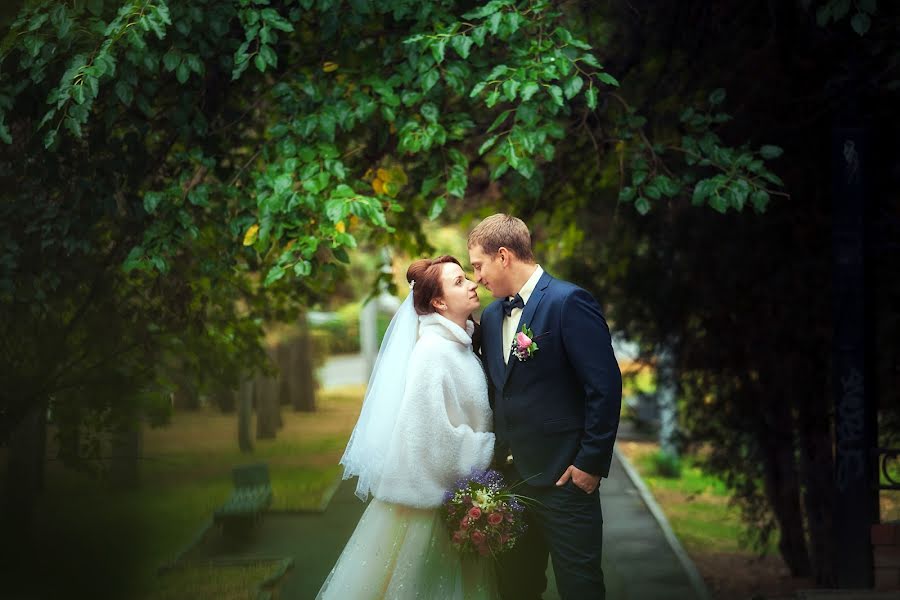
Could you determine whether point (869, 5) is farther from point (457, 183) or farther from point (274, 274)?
point (274, 274)

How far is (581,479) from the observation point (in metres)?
4.61

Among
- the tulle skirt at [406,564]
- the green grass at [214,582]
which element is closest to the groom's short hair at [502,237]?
the tulle skirt at [406,564]

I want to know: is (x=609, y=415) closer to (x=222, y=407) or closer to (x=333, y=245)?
(x=333, y=245)

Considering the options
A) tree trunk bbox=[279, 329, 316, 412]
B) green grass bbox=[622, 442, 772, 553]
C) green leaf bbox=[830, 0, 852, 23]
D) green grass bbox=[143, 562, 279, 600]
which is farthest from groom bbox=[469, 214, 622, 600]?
tree trunk bbox=[279, 329, 316, 412]

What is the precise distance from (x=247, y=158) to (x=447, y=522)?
3506 millimetres

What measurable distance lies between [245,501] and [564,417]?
6.68 metres

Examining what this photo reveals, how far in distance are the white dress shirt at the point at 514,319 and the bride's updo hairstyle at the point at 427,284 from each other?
343 mm

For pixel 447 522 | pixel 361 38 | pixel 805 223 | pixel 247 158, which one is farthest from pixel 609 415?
pixel 805 223

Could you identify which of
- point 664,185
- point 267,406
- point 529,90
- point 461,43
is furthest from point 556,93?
point 267,406

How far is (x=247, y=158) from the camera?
7.35 metres

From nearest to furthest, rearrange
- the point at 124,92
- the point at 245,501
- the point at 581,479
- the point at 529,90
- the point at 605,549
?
the point at 581,479 → the point at 529,90 → the point at 124,92 → the point at 605,549 → the point at 245,501

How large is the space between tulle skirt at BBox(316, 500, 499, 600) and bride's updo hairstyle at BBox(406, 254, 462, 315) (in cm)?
93

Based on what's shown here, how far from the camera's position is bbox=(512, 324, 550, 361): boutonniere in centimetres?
470

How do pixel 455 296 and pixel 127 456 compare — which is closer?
pixel 455 296
